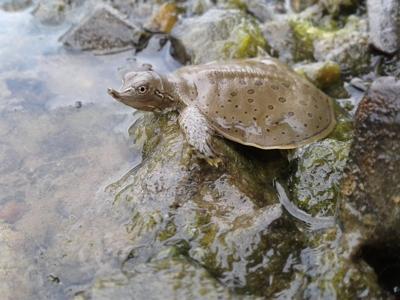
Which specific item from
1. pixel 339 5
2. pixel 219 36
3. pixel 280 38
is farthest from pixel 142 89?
pixel 339 5

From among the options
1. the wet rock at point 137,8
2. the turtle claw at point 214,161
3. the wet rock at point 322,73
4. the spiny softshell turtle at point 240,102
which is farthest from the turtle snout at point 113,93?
the wet rock at point 137,8

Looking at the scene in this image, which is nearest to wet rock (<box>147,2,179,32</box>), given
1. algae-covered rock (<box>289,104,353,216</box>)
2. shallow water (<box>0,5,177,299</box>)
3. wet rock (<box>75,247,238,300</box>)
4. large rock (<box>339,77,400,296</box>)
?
shallow water (<box>0,5,177,299</box>)

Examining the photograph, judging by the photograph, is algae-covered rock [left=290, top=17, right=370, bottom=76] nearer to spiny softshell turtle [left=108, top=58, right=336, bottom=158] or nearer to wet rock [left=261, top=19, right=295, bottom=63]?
wet rock [left=261, top=19, right=295, bottom=63]

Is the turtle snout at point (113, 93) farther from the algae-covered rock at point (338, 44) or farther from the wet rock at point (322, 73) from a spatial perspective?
the algae-covered rock at point (338, 44)

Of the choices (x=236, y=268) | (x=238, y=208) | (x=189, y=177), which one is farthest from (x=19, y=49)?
(x=236, y=268)

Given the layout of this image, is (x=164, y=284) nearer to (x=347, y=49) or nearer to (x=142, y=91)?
(x=142, y=91)
